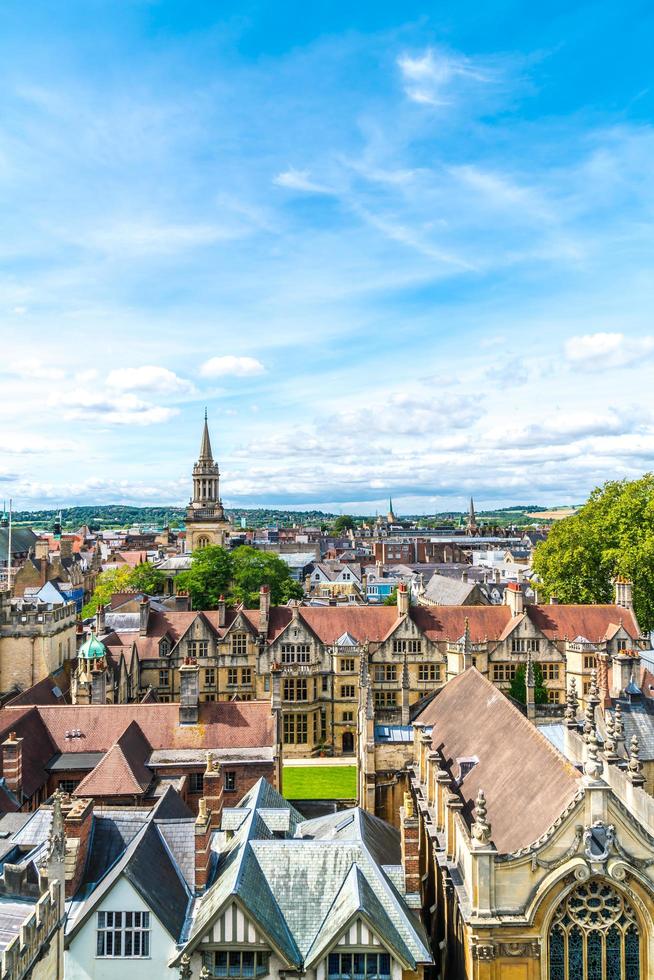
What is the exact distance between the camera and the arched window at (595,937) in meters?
20.8

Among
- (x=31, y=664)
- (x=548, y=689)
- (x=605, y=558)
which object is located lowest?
(x=548, y=689)

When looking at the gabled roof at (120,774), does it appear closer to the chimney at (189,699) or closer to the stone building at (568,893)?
the chimney at (189,699)

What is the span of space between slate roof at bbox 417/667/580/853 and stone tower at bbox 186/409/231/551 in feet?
314

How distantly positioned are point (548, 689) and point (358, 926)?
132 ft

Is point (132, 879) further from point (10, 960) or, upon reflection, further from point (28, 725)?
point (28, 725)

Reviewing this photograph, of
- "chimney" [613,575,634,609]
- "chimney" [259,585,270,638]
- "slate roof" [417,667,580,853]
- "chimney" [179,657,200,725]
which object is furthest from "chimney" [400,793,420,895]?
"chimney" [613,575,634,609]

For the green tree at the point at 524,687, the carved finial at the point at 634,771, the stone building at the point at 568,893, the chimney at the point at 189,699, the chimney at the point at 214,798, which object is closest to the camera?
the stone building at the point at 568,893

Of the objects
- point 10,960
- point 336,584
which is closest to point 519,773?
point 10,960

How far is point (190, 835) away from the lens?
83.4ft

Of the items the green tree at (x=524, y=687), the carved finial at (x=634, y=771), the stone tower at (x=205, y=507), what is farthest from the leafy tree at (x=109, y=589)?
the carved finial at (x=634, y=771)

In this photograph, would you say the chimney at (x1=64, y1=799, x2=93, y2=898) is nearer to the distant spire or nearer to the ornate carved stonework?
the ornate carved stonework

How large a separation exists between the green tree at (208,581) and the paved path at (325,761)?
29.4 metres

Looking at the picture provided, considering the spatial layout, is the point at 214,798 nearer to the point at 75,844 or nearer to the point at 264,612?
the point at 75,844

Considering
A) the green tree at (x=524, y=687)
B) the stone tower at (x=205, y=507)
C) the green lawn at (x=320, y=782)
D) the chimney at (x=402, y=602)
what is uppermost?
the stone tower at (x=205, y=507)
